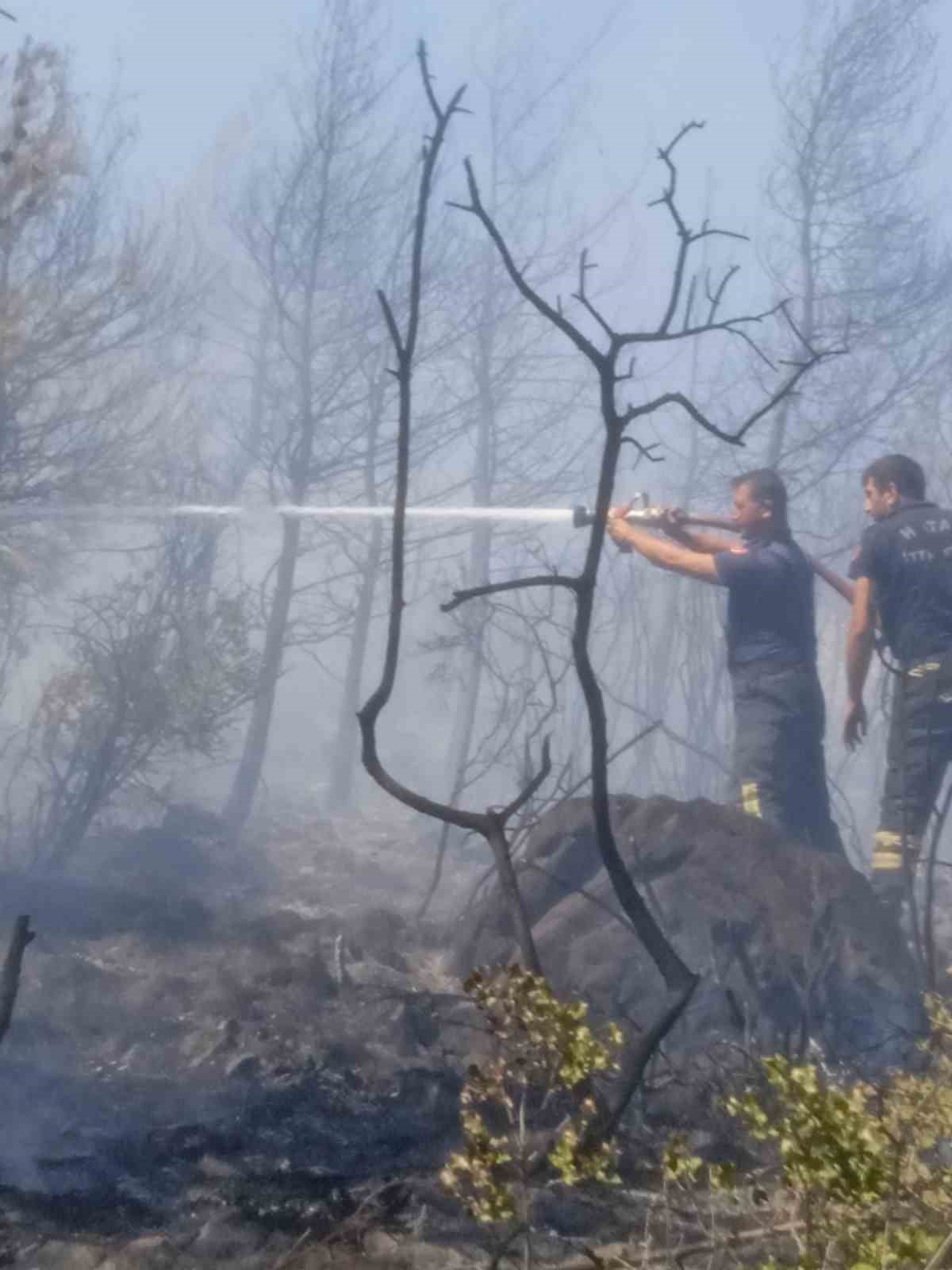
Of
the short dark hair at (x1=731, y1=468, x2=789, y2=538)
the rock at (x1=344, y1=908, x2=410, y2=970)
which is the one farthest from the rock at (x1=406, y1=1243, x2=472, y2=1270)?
the short dark hair at (x1=731, y1=468, x2=789, y2=538)

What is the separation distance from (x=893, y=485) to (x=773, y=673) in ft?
3.74

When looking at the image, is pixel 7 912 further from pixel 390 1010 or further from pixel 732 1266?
pixel 732 1266

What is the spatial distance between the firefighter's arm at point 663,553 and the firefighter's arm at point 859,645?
70cm

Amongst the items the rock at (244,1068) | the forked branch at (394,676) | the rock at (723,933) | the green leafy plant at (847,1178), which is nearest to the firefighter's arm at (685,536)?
the rock at (723,933)

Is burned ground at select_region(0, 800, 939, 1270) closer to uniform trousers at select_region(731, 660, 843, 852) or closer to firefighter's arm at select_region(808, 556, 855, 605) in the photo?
uniform trousers at select_region(731, 660, 843, 852)

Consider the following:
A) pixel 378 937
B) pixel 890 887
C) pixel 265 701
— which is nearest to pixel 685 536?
pixel 890 887

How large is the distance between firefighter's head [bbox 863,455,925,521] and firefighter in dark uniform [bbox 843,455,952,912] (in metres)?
0.05

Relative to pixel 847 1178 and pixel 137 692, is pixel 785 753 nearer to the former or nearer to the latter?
pixel 847 1178

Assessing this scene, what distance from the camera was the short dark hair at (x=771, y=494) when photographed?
21.4 ft

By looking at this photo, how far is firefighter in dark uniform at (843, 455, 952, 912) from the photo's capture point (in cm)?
595

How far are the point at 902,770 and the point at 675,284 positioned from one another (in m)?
3.17

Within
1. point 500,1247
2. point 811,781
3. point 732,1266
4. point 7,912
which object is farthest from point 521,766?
point 500,1247

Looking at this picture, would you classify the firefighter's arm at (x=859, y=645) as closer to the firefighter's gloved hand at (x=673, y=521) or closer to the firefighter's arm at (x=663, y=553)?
the firefighter's arm at (x=663, y=553)

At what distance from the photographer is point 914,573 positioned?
6.05 meters
